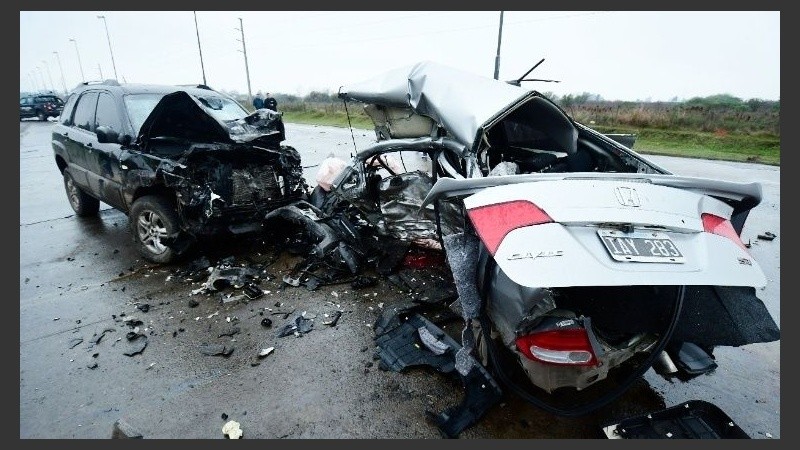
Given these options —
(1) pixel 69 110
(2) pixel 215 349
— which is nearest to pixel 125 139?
(1) pixel 69 110

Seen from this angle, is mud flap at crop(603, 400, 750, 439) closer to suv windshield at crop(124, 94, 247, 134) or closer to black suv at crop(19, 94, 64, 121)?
suv windshield at crop(124, 94, 247, 134)

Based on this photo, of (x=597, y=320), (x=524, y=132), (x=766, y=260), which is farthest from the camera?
(x=766, y=260)

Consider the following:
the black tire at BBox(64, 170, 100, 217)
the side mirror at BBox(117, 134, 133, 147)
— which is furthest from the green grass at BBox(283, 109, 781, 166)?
the black tire at BBox(64, 170, 100, 217)

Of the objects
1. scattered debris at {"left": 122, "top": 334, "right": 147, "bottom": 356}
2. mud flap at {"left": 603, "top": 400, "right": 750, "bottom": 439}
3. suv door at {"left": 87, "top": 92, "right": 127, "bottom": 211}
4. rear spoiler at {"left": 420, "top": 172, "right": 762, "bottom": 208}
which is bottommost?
mud flap at {"left": 603, "top": 400, "right": 750, "bottom": 439}

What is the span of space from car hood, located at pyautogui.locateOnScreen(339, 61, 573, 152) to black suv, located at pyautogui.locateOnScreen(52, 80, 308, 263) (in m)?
1.60

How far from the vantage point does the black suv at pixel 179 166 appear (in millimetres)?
4426

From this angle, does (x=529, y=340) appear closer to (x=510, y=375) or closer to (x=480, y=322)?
(x=480, y=322)

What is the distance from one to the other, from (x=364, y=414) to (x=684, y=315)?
213 cm

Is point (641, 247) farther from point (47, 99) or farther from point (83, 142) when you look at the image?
point (47, 99)

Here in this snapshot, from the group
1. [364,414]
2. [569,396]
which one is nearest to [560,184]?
[569,396]

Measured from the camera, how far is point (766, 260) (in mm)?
4895

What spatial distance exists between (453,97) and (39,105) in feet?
111

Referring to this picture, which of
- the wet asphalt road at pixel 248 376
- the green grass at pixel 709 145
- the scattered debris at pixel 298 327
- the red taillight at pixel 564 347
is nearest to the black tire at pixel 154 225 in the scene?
the wet asphalt road at pixel 248 376

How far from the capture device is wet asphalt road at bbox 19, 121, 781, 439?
98.3 inches
